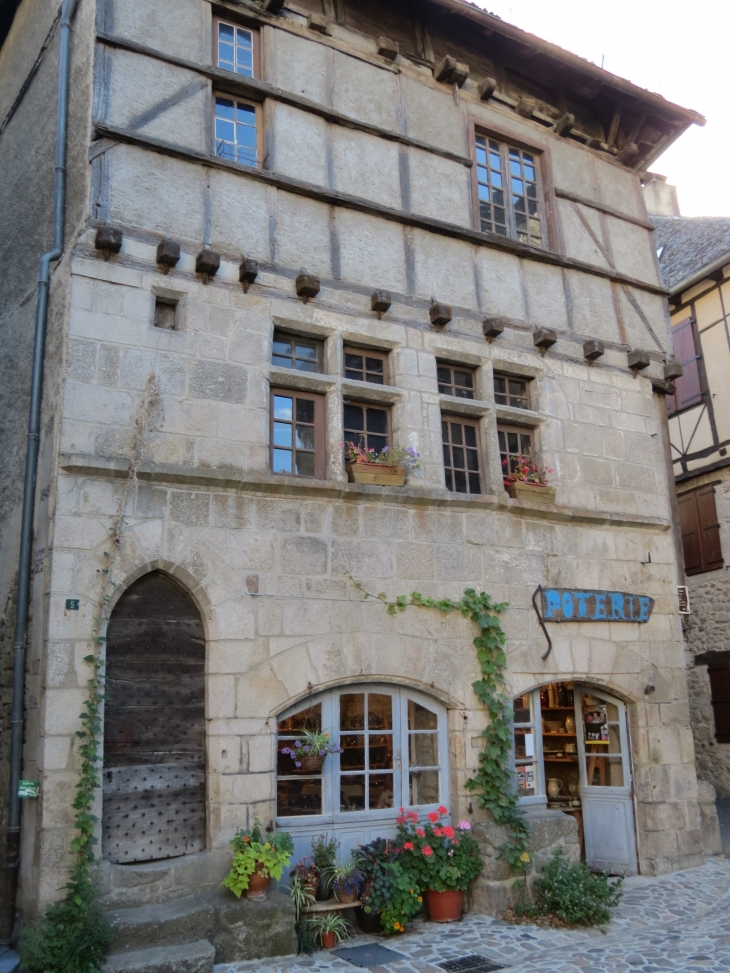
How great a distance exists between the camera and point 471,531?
705 centimetres

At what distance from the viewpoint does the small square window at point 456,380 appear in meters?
7.56

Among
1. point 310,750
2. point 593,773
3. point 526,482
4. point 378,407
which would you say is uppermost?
point 378,407

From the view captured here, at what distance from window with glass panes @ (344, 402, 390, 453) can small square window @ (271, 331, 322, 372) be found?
0.44 m

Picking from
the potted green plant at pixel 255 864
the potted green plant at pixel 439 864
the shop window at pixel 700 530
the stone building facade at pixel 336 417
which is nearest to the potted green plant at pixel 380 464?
the stone building facade at pixel 336 417

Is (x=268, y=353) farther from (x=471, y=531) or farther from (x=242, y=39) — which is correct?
(x=242, y=39)

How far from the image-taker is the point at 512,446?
7848mm

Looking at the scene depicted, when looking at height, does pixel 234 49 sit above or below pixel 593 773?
above

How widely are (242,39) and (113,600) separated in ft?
16.1

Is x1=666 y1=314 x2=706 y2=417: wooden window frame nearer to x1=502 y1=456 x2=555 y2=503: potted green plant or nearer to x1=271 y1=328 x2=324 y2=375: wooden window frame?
x1=502 y1=456 x2=555 y2=503: potted green plant

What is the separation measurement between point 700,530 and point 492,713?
681 cm

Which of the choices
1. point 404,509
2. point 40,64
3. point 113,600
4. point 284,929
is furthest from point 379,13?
point 284,929

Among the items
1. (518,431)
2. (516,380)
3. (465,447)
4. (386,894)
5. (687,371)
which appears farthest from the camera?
(687,371)

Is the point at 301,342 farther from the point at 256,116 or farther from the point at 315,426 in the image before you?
the point at 256,116

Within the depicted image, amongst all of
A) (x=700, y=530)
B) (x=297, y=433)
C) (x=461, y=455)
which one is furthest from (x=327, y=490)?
(x=700, y=530)
